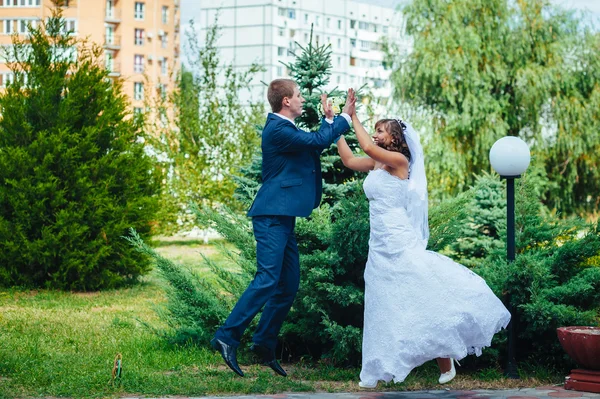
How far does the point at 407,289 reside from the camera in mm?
6059

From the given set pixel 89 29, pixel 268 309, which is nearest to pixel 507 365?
pixel 268 309

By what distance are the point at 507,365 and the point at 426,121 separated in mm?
18654

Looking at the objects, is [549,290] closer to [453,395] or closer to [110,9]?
[453,395]

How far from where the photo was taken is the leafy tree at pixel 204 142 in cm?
2423

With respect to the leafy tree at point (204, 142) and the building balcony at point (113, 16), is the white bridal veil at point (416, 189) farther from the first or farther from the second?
the building balcony at point (113, 16)

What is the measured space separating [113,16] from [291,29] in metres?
21.2

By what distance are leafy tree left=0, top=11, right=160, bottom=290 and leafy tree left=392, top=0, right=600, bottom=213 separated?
11958 millimetres

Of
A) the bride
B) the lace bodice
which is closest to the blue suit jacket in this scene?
the bride

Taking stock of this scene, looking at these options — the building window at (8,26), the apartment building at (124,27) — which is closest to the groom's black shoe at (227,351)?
the apartment building at (124,27)

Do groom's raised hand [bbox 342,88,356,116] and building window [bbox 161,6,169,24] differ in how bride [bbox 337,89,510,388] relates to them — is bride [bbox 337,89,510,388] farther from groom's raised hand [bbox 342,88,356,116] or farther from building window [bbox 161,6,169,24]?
building window [bbox 161,6,169,24]

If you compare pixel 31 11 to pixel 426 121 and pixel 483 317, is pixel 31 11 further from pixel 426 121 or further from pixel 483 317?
pixel 483 317

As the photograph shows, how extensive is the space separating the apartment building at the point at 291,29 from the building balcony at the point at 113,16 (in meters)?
9.70

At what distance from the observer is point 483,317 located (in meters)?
6.11

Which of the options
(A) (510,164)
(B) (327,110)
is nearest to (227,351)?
(B) (327,110)
